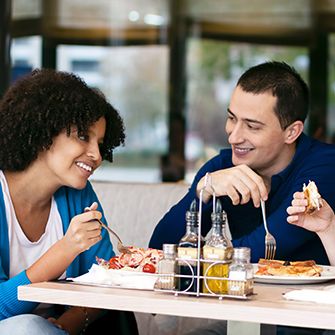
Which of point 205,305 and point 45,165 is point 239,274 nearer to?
point 205,305

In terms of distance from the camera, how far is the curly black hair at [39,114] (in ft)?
8.43

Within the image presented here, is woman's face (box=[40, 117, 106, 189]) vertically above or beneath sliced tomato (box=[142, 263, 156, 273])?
above

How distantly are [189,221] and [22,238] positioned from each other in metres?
0.63

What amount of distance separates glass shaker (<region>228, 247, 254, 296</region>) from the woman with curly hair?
0.62 meters

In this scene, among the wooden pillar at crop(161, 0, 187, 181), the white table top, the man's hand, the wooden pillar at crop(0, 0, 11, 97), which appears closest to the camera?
the white table top

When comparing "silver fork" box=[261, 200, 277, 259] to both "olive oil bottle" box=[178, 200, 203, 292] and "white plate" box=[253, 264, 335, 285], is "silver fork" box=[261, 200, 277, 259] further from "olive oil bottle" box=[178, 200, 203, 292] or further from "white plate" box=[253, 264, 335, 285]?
"olive oil bottle" box=[178, 200, 203, 292]

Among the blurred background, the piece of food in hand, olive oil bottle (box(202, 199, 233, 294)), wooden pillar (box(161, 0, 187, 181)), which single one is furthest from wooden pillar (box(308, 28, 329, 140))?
olive oil bottle (box(202, 199, 233, 294))

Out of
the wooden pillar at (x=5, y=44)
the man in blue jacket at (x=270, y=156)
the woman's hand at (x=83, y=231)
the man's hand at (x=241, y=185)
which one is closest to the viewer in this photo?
the woman's hand at (x=83, y=231)

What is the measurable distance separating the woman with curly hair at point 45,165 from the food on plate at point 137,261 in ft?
0.68

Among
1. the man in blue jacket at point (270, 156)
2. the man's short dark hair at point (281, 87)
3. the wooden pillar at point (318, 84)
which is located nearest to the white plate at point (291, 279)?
the man in blue jacket at point (270, 156)

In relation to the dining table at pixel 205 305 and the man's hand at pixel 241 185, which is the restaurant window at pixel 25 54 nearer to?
the man's hand at pixel 241 185

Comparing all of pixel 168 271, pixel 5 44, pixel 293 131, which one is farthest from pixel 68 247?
pixel 5 44

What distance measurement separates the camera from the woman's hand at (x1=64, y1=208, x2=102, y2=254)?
2.21 meters

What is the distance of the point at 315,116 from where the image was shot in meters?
7.72
